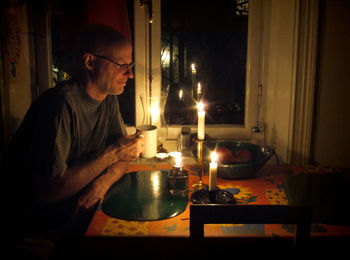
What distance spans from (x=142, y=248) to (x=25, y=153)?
20.2 inches

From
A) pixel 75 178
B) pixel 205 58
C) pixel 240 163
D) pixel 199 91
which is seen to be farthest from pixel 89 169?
pixel 205 58

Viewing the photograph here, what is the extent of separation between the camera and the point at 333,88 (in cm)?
183

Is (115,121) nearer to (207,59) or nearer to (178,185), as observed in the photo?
(178,185)

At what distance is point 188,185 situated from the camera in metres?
1.46

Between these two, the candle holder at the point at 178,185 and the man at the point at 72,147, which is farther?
the candle holder at the point at 178,185

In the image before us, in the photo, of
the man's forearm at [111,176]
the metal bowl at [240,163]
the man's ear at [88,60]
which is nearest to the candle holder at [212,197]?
the metal bowl at [240,163]

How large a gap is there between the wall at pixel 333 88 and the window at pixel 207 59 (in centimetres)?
34

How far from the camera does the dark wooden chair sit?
0.86 m

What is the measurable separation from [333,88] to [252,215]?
48.4 inches

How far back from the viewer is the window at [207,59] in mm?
1863

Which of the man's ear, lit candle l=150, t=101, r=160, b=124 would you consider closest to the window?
lit candle l=150, t=101, r=160, b=124

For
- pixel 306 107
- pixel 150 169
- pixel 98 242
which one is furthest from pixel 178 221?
pixel 306 107

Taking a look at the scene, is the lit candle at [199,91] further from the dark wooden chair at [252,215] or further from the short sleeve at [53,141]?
the dark wooden chair at [252,215]

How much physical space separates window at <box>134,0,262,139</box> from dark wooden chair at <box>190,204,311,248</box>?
3.43 ft
